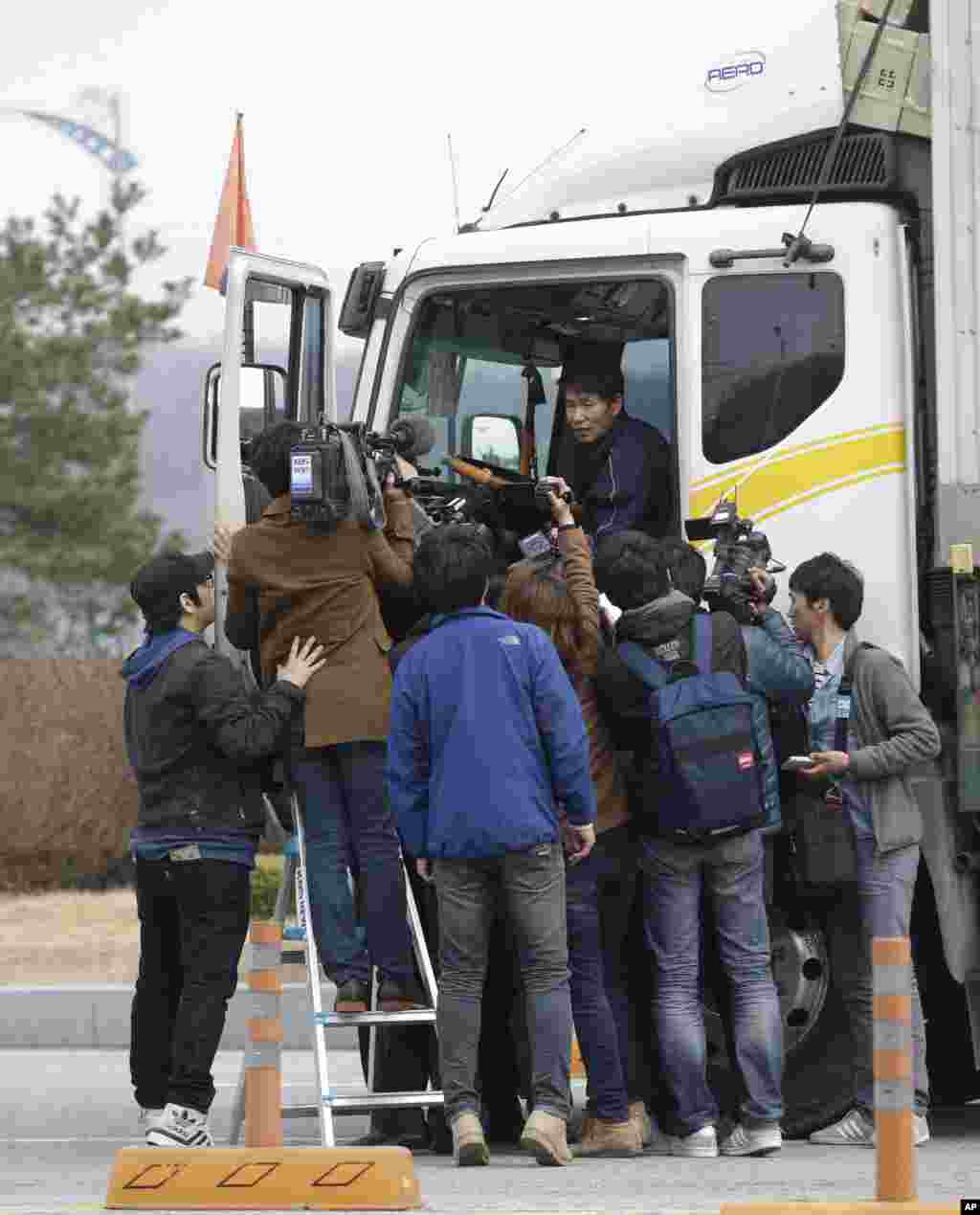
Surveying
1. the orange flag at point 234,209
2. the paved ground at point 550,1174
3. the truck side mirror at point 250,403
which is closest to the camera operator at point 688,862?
the paved ground at point 550,1174

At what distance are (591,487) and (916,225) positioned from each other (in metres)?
1.34

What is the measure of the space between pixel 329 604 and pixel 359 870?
81cm

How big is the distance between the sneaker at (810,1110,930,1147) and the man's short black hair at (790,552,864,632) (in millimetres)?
1604

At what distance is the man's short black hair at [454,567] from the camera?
8047 millimetres

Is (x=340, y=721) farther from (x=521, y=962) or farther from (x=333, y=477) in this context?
(x=521, y=962)

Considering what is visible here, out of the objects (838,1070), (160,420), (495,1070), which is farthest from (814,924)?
(160,420)

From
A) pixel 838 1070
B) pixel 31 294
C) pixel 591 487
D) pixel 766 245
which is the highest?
pixel 31 294

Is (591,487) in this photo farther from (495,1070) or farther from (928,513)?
(495,1070)

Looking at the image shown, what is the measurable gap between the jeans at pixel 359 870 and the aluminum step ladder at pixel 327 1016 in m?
0.05

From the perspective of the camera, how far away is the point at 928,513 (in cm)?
872

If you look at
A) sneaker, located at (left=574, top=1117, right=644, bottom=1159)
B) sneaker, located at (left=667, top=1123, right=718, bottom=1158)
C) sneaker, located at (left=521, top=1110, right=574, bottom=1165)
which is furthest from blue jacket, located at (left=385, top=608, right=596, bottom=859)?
sneaker, located at (left=667, top=1123, right=718, bottom=1158)

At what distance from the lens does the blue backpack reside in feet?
26.9

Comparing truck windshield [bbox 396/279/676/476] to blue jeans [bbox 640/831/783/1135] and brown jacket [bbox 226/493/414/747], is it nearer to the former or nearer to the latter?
brown jacket [bbox 226/493/414/747]

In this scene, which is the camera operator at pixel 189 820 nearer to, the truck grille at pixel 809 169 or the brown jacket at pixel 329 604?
the brown jacket at pixel 329 604
